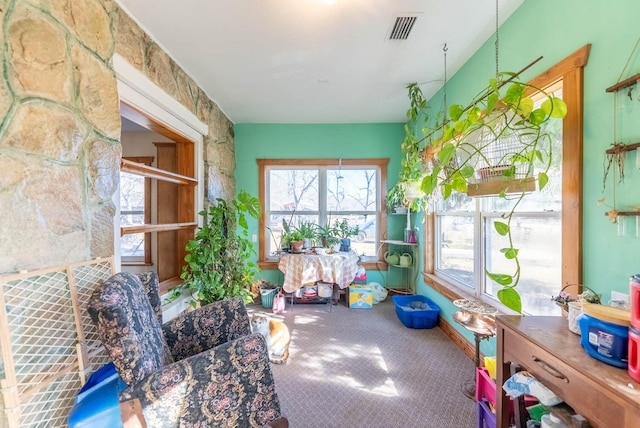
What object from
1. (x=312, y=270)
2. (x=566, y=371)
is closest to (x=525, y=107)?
(x=566, y=371)

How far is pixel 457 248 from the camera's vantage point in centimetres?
273

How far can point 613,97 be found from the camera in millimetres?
1110

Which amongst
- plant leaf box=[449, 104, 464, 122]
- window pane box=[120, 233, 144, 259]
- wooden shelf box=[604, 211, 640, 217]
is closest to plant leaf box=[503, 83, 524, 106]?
plant leaf box=[449, 104, 464, 122]

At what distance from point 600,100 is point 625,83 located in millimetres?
139

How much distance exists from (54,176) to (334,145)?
3094mm

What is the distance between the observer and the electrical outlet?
1012 mm

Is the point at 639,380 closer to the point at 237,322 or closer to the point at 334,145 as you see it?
the point at 237,322

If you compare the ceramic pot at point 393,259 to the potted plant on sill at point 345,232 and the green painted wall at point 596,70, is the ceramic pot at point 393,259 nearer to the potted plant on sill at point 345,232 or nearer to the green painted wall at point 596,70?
the potted plant on sill at point 345,232

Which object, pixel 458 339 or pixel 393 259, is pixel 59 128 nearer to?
pixel 458 339

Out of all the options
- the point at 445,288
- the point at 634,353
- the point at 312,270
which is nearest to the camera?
the point at 634,353

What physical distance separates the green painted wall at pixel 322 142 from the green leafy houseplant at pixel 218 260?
132cm

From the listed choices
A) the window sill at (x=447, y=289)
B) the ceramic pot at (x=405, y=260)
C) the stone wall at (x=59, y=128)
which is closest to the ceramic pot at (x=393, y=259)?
the ceramic pot at (x=405, y=260)

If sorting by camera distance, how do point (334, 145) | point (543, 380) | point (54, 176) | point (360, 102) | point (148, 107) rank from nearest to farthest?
point (543, 380)
point (54, 176)
point (148, 107)
point (360, 102)
point (334, 145)

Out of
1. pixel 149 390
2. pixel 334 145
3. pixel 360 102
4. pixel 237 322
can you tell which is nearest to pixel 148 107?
pixel 237 322
